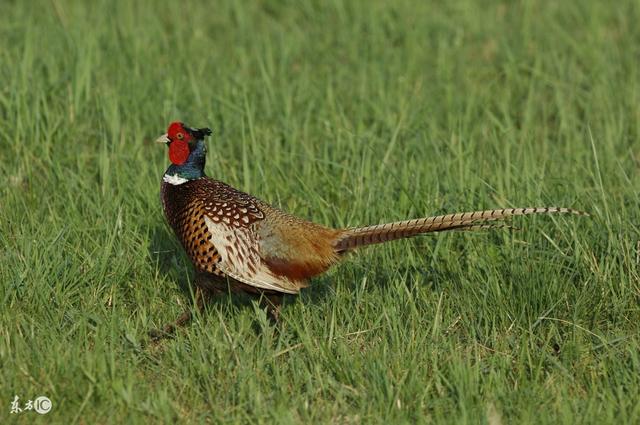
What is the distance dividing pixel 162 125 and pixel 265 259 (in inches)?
72.6

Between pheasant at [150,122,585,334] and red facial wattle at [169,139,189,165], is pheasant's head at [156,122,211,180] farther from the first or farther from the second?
pheasant at [150,122,585,334]

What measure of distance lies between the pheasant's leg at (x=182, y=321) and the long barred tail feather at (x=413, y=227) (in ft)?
2.07

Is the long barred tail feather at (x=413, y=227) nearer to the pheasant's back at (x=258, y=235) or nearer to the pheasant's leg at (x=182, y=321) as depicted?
the pheasant's back at (x=258, y=235)

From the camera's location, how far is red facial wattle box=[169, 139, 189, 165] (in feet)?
15.3

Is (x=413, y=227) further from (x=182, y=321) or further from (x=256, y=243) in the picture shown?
(x=182, y=321)

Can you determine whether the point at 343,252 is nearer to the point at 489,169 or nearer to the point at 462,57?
the point at 489,169

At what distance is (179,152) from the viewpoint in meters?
4.67

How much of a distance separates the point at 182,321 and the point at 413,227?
3.46 ft

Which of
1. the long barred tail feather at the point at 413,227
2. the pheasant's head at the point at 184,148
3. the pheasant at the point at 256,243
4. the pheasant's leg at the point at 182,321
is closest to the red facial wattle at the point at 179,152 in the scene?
the pheasant's head at the point at 184,148

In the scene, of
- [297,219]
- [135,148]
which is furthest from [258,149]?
[297,219]

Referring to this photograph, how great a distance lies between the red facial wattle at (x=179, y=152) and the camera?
4664 millimetres

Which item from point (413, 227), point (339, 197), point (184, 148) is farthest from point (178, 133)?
point (413, 227)

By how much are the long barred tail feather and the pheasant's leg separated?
24.8 inches

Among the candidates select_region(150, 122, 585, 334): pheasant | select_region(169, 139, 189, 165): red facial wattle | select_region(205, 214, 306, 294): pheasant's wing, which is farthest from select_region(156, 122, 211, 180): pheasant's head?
select_region(205, 214, 306, 294): pheasant's wing
